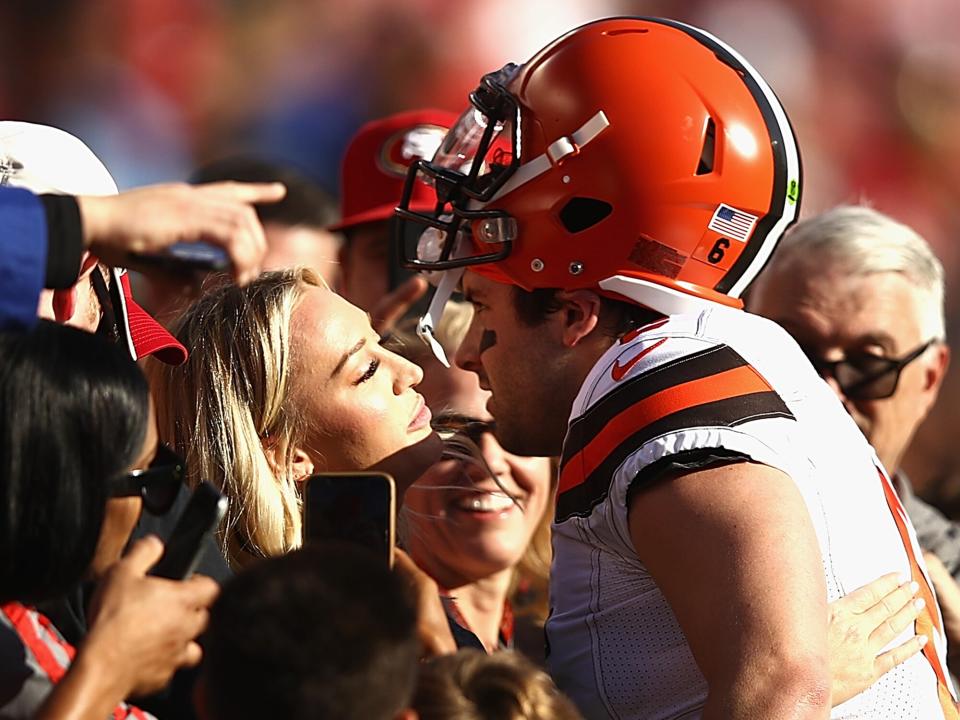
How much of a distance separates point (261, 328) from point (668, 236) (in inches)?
35.7

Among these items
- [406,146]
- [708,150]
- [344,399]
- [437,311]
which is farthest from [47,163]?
[406,146]

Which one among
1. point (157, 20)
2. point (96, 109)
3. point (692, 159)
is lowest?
point (96, 109)

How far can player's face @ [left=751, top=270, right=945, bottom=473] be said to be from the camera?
4.08 meters

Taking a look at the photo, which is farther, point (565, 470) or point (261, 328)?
point (261, 328)

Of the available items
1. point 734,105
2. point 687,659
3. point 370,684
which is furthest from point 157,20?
point 370,684

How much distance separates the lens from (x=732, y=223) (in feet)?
9.23

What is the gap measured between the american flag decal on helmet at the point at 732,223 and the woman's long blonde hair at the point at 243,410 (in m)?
0.94

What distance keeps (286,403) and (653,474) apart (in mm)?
966

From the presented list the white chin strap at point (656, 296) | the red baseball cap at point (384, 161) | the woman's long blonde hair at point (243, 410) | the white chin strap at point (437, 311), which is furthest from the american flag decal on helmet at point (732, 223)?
the red baseball cap at point (384, 161)

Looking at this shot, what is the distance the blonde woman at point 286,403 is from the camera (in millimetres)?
2861

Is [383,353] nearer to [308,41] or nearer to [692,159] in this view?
[692,159]

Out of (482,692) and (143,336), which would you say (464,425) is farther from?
(482,692)

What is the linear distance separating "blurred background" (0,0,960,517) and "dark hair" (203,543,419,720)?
5.75 m

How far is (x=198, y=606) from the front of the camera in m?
1.72
